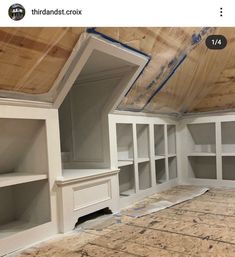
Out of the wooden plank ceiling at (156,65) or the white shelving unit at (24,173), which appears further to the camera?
the white shelving unit at (24,173)

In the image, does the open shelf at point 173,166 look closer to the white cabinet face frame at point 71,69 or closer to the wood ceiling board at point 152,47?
the wood ceiling board at point 152,47

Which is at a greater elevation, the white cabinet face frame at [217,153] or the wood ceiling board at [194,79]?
the wood ceiling board at [194,79]

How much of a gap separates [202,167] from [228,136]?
0.77 m

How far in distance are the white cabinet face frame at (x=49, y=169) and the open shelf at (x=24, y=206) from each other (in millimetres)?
65

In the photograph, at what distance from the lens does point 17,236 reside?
2213mm

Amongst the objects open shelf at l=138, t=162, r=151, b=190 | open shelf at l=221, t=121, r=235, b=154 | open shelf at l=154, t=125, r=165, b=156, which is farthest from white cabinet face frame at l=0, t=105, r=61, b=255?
open shelf at l=221, t=121, r=235, b=154

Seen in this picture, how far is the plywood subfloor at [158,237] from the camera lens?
211 cm

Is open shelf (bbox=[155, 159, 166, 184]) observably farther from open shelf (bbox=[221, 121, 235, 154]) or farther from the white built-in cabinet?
open shelf (bbox=[221, 121, 235, 154])

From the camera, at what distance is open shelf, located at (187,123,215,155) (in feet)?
15.8

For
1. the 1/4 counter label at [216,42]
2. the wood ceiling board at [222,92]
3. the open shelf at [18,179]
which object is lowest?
the open shelf at [18,179]

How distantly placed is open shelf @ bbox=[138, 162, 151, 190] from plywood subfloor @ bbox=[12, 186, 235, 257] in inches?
34.6
